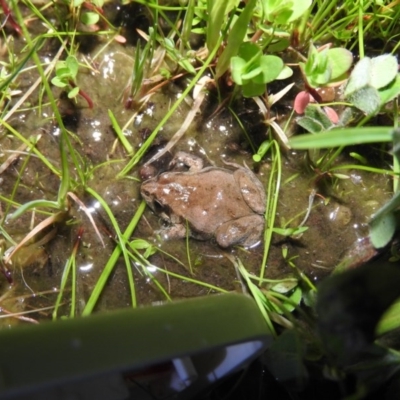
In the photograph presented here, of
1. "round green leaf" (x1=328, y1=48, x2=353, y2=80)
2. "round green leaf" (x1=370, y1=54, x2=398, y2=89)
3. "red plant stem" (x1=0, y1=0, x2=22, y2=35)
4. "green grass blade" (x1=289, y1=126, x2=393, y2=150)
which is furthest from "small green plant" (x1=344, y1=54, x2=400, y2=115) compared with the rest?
"red plant stem" (x1=0, y1=0, x2=22, y2=35)

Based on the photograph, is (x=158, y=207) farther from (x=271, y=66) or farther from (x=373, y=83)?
(x=373, y=83)

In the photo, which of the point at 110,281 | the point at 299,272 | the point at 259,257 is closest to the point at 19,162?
the point at 110,281

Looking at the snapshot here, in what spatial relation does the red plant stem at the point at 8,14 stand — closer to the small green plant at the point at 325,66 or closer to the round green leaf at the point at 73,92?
the round green leaf at the point at 73,92

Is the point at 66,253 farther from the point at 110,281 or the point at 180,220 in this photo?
the point at 180,220

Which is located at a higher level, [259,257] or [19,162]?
[19,162]

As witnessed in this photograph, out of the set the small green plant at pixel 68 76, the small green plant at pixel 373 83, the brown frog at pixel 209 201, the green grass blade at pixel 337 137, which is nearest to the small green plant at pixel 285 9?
the small green plant at pixel 373 83

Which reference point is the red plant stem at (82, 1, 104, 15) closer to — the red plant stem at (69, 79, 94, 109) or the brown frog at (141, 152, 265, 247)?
the red plant stem at (69, 79, 94, 109)
